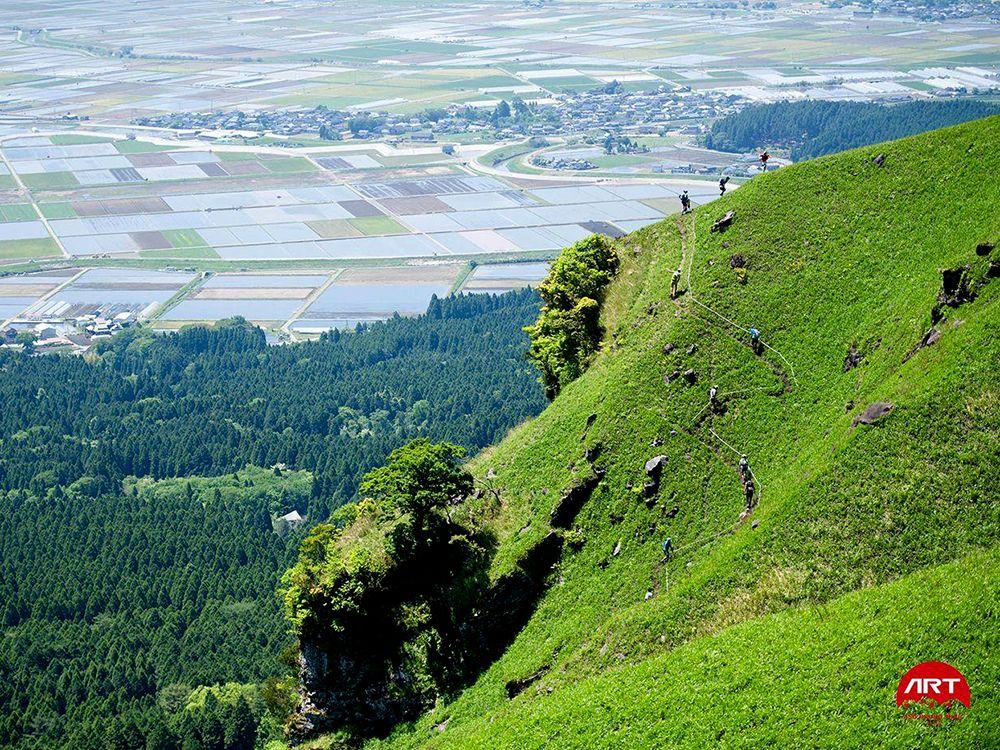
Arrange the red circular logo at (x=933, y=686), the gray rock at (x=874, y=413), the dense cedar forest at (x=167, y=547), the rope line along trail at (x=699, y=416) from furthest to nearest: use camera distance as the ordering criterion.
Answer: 1. the dense cedar forest at (x=167, y=547)
2. the rope line along trail at (x=699, y=416)
3. the gray rock at (x=874, y=413)
4. the red circular logo at (x=933, y=686)

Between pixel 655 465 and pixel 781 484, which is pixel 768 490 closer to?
pixel 781 484

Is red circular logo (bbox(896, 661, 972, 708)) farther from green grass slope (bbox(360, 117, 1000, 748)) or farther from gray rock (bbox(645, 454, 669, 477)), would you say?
gray rock (bbox(645, 454, 669, 477))

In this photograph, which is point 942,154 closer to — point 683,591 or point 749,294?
point 749,294

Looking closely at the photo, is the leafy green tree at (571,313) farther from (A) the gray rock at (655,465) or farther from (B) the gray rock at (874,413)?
(B) the gray rock at (874,413)

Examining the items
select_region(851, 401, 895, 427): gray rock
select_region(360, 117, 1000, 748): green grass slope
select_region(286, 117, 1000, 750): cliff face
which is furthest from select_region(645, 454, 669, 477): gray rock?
select_region(851, 401, 895, 427): gray rock

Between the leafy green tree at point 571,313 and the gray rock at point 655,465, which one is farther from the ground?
the leafy green tree at point 571,313

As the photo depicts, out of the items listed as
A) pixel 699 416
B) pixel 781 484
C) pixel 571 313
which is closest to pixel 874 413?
pixel 781 484

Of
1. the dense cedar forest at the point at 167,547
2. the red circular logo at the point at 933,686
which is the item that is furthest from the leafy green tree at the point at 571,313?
the red circular logo at the point at 933,686
